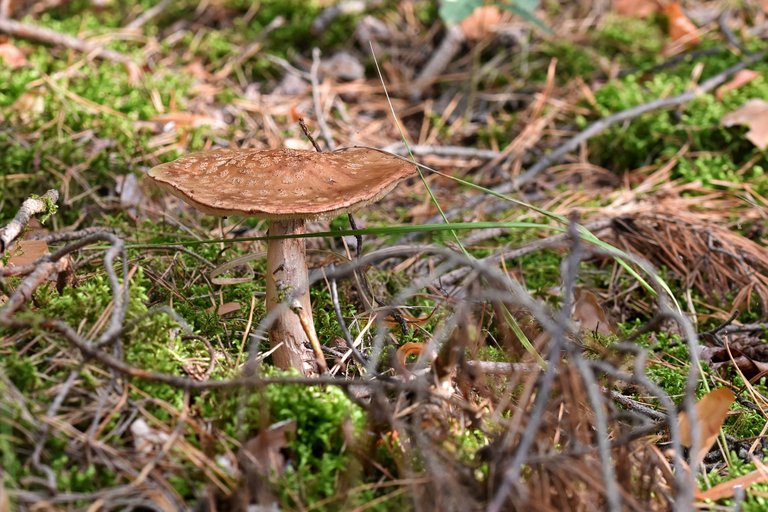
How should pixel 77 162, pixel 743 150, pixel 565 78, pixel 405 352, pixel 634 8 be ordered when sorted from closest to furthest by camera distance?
pixel 405 352 < pixel 77 162 < pixel 743 150 < pixel 565 78 < pixel 634 8

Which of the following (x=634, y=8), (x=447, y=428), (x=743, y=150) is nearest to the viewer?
(x=447, y=428)

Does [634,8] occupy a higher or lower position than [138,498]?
higher

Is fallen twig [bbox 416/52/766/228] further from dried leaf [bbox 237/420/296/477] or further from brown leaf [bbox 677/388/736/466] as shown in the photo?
dried leaf [bbox 237/420/296/477]

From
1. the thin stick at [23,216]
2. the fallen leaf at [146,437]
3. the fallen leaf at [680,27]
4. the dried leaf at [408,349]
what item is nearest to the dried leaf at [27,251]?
the thin stick at [23,216]

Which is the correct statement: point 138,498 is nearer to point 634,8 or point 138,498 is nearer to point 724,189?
point 724,189

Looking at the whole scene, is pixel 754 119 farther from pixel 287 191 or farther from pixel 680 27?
pixel 287 191

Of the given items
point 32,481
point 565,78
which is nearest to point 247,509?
point 32,481
